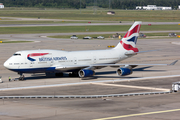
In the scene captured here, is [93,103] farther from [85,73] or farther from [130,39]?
[130,39]

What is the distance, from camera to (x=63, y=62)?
169ft

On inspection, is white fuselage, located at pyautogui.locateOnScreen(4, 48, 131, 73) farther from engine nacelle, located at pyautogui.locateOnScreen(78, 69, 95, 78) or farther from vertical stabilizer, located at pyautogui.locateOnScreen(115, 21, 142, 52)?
engine nacelle, located at pyautogui.locateOnScreen(78, 69, 95, 78)

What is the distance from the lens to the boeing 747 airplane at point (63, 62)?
48594 mm

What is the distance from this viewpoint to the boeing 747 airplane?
48.6m

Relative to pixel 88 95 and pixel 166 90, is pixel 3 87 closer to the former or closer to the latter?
pixel 88 95

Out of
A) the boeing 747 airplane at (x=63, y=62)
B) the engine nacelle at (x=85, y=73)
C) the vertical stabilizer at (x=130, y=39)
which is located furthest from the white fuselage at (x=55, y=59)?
the engine nacelle at (x=85, y=73)

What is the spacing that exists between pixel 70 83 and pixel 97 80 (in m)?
4.96

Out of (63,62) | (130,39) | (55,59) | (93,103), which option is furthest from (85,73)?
(93,103)

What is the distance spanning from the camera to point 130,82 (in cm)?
4903

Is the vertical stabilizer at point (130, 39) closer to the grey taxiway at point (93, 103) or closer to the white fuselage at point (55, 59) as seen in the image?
the white fuselage at point (55, 59)

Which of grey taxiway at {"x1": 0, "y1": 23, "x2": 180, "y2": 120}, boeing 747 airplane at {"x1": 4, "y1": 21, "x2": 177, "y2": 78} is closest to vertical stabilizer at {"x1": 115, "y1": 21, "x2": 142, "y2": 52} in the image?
boeing 747 airplane at {"x1": 4, "y1": 21, "x2": 177, "y2": 78}

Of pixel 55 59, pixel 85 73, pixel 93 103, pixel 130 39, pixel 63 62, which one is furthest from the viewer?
pixel 130 39

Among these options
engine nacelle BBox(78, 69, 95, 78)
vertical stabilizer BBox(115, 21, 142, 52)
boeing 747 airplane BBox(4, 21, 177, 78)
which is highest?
vertical stabilizer BBox(115, 21, 142, 52)

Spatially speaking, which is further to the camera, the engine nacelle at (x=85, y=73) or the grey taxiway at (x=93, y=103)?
the engine nacelle at (x=85, y=73)
